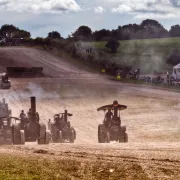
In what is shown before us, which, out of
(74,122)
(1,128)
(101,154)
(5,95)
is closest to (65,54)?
(5,95)

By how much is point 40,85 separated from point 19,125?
128ft

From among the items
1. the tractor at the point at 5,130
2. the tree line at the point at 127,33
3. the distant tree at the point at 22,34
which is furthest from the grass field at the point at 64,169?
the distant tree at the point at 22,34

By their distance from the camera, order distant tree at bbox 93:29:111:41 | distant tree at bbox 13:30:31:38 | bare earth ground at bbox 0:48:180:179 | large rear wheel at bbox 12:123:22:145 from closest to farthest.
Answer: bare earth ground at bbox 0:48:180:179, large rear wheel at bbox 12:123:22:145, distant tree at bbox 93:29:111:41, distant tree at bbox 13:30:31:38

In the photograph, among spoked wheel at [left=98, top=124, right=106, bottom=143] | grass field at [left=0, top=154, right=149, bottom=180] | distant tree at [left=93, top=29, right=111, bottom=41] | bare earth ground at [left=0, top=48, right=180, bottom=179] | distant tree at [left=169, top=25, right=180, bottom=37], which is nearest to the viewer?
grass field at [left=0, top=154, right=149, bottom=180]

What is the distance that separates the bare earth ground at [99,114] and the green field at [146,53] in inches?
459

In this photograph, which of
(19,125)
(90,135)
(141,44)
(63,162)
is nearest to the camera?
(63,162)

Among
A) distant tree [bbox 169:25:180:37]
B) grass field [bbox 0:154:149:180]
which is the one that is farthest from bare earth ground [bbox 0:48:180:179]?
distant tree [bbox 169:25:180:37]

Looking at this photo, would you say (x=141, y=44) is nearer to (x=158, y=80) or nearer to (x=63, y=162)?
(x=158, y=80)

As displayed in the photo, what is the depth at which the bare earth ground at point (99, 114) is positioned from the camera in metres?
16.9

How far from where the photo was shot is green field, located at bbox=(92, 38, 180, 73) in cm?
8544

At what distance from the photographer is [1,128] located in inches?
1012

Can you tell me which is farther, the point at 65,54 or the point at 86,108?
the point at 65,54

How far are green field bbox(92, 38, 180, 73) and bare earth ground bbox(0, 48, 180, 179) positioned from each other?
1165cm

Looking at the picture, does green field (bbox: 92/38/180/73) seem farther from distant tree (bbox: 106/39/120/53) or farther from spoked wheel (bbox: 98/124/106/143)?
spoked wheel (bbox: 98/124/106/143)
